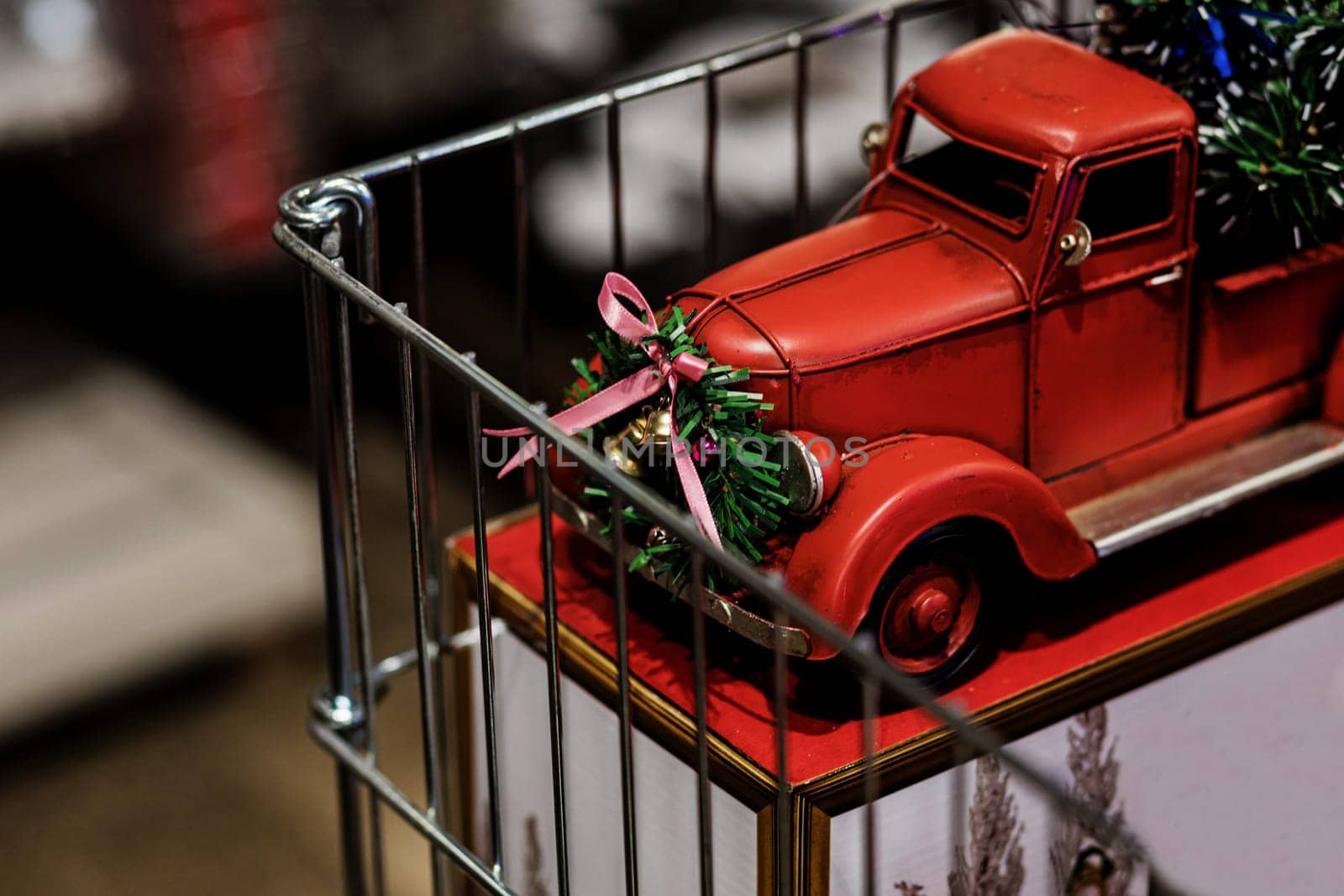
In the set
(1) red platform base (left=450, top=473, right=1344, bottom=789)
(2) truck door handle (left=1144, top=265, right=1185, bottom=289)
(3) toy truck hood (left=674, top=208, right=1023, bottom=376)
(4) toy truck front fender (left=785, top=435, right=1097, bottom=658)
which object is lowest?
(1) red platform base (left=450, top=473, right=1344, bottom=789)

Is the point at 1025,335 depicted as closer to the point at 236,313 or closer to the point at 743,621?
the point at 743,621

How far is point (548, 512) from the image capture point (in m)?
0.85

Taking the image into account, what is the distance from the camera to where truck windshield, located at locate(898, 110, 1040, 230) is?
1.01m

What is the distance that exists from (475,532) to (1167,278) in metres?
0.43

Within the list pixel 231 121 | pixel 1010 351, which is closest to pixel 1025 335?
pixel 1010 351

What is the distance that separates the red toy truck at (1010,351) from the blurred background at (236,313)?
3.59 feet

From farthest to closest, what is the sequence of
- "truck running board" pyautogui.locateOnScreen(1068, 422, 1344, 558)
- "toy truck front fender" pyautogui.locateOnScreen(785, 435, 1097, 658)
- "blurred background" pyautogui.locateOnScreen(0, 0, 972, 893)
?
"blurred background" pyautogui.locateOnScreen(0, 0, 972, 893) < "truck running board" pyautogui.locateOnScreen(1068, 422, 1344, 558) < "toy truck front fender" pyautogui.locateOnScreen(785, 435, 1097, 658)

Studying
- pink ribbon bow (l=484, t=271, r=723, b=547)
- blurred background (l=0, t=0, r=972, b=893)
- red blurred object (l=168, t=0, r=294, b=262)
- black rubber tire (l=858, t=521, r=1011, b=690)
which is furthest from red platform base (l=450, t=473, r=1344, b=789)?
red blurred object (l=168, t=0, r=294, b=262)

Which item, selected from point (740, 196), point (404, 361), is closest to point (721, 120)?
point (740, 196)

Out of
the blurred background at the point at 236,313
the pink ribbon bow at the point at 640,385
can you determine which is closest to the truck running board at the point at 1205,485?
the pink ribbon bow at the point at 640,385

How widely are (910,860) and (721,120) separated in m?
1.96

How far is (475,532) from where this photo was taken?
89 centimetres

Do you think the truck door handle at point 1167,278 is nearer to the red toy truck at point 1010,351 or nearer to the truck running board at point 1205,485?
the red toy truck at point 1010,351

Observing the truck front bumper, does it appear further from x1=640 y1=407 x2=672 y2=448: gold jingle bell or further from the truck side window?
the truck side window
